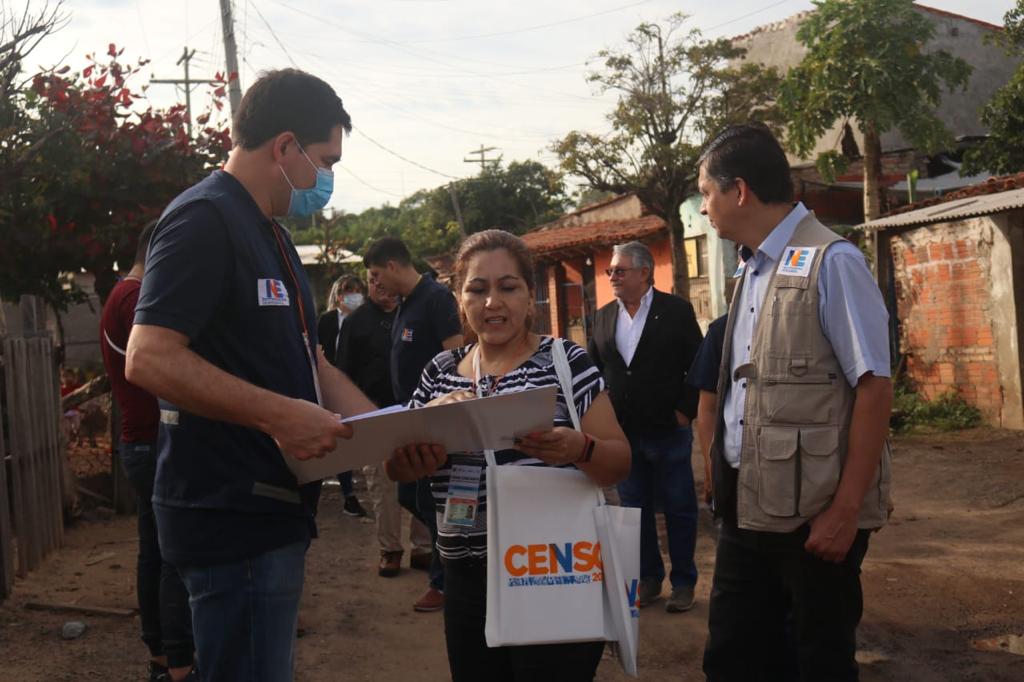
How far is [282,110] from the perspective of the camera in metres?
2.67

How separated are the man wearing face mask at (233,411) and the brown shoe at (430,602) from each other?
380cm

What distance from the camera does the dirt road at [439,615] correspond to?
518 cm

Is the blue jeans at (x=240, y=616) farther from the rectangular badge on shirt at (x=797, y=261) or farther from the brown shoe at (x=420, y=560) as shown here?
the brown shoe at (x=420, y=560)

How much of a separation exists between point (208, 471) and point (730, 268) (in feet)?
73.4

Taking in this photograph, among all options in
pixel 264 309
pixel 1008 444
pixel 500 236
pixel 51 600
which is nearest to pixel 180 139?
pixel 51 600

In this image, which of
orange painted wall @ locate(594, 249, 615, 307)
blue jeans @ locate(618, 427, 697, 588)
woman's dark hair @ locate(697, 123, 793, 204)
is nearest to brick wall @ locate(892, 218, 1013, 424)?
blue jeans @ locate(618, 427, 697, 588)

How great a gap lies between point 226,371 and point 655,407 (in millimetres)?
4129

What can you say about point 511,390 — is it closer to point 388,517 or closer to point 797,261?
point 797,261

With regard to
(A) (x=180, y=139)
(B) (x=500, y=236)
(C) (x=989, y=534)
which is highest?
(A) (x=180, y=139)

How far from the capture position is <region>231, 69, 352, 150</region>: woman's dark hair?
267cm

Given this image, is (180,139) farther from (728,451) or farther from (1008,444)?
(1008,444)

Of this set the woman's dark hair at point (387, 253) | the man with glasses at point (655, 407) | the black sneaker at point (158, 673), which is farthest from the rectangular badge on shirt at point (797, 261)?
the woman's dark hair at point (387, 253)

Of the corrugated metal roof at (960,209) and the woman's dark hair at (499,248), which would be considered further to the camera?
the corrugated metal roof at (960,209)

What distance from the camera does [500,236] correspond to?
3254mm
